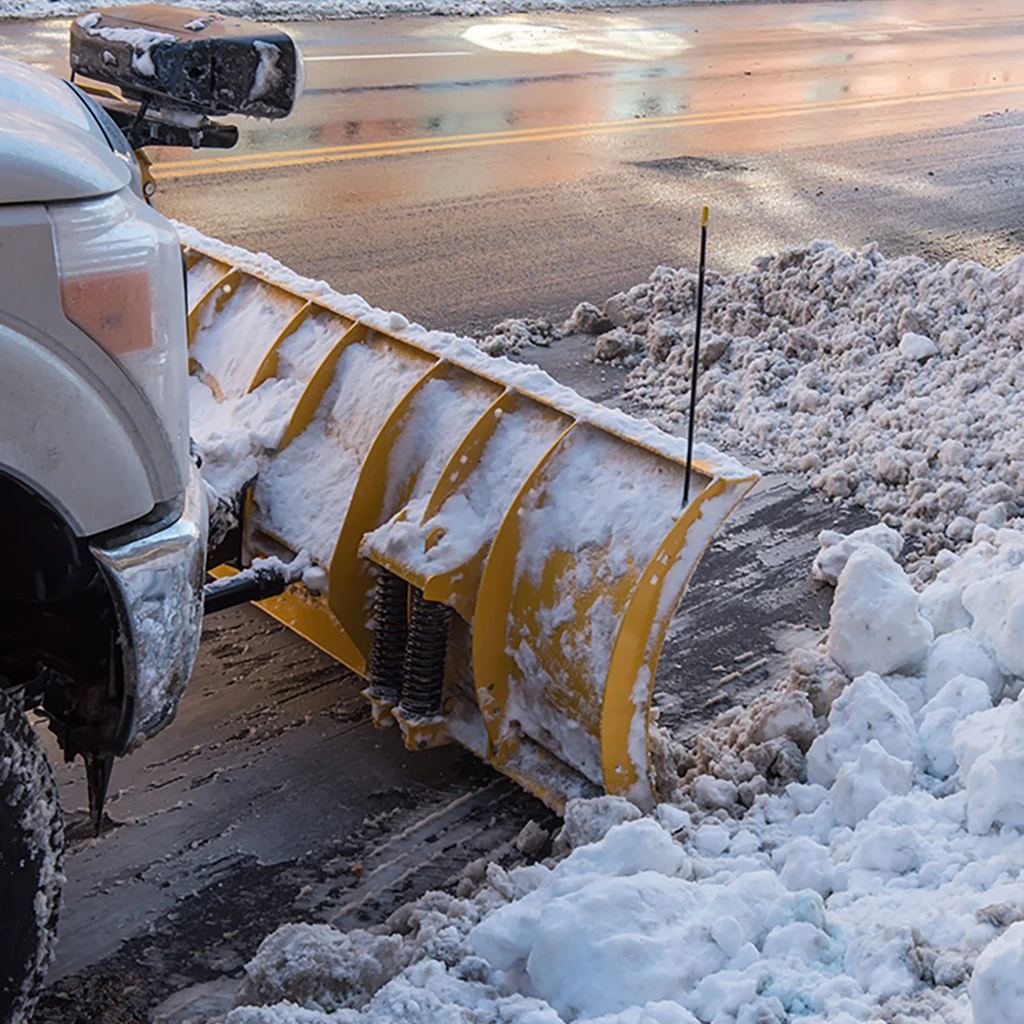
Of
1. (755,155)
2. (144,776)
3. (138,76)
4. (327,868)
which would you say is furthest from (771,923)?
Result: (755,155)

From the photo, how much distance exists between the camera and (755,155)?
11.3 meters

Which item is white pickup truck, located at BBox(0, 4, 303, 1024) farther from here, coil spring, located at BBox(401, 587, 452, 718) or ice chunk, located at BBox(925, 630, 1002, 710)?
ice chunk, located at BBox(925, 630, 1002, 710)

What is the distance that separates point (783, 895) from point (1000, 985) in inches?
21.6

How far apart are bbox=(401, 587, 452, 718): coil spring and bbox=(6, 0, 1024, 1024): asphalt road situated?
0.26 meters

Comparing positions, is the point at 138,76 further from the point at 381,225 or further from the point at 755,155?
the point at 755,155

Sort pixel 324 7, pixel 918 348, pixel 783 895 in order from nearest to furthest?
pixel 783 895
pixel 918 348
pixel 324 7

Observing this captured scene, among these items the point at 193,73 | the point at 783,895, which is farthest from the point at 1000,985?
the point at 193,73

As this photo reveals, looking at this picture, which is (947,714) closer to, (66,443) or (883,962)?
(883,962)

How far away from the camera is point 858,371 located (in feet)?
19.1

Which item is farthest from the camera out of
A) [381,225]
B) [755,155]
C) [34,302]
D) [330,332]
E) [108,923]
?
[755,155]

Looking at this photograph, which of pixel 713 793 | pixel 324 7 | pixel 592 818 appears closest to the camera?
pixel 592 818

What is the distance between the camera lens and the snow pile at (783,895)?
8.41 ft

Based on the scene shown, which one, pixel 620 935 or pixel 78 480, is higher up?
pixel 78 480

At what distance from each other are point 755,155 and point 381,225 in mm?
4155
